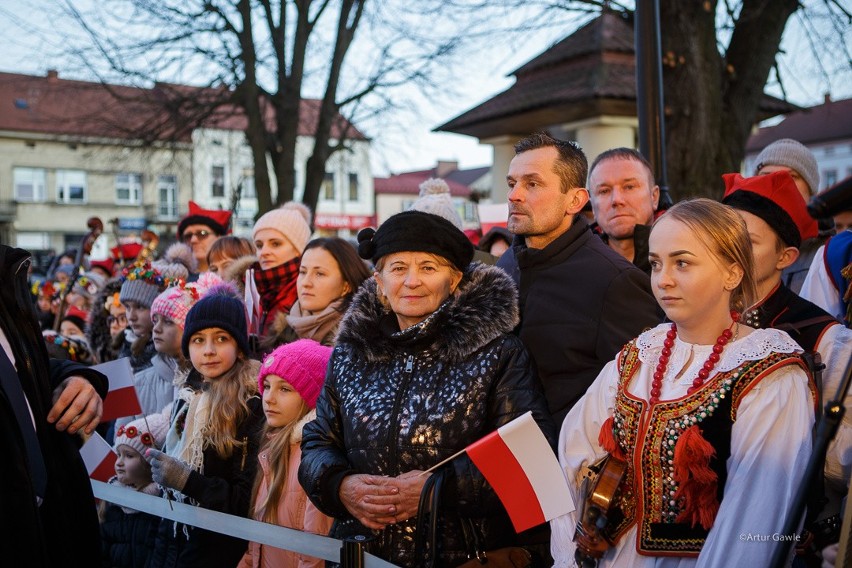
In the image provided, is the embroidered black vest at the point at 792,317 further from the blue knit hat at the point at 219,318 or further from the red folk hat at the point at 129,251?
the red folk hat at the point at 129,251

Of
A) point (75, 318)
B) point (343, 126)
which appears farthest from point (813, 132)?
point (75, 318)

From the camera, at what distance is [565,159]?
3.31 metres

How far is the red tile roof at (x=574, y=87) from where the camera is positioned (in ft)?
39.9

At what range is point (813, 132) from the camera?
55875 millimetres

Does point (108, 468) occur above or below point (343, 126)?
below

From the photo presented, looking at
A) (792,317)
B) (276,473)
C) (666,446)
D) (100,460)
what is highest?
(792,317)

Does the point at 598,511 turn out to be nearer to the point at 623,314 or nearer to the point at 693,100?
the point at 623,314

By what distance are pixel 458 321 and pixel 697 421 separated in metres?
0.96

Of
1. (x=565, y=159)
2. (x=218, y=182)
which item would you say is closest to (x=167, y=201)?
(x=218, y=182)

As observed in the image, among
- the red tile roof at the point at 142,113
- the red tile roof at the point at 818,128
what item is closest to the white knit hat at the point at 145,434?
the red tile roof at the point at 142,113

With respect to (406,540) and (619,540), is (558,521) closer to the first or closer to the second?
(619,540)

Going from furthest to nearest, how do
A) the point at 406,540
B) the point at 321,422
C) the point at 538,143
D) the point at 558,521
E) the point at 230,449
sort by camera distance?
the point at 230,449
the point at 538,143
the point at 321,422
the point at 406,540
the point at 558,521

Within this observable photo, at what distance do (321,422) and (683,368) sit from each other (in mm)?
1405

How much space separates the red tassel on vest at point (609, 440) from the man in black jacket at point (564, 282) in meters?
0.63
